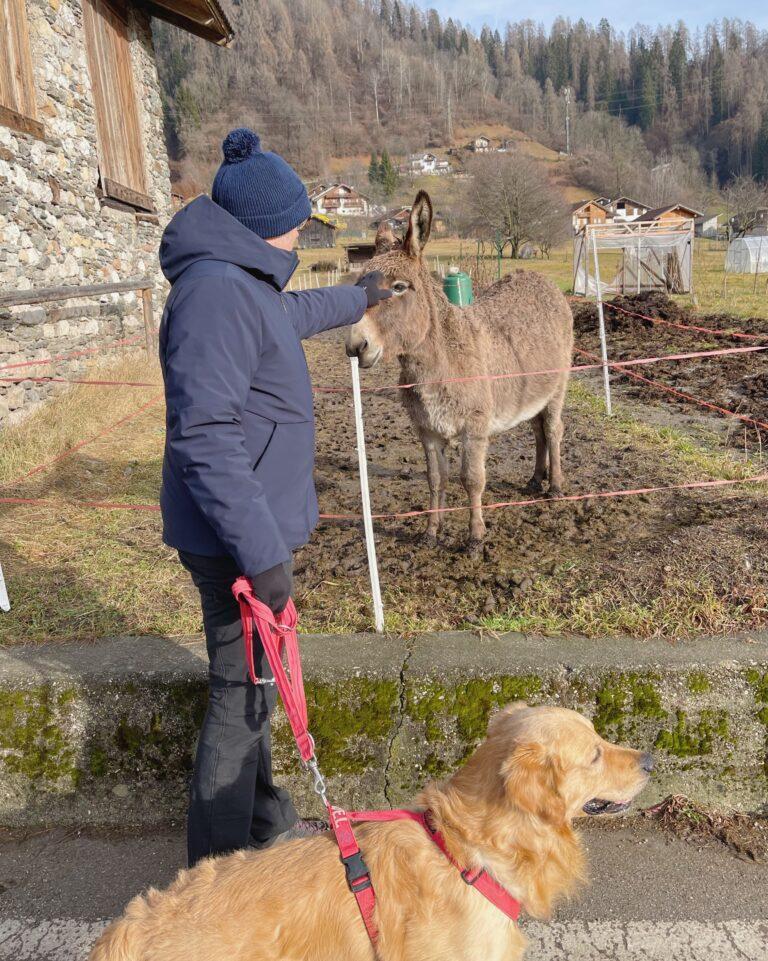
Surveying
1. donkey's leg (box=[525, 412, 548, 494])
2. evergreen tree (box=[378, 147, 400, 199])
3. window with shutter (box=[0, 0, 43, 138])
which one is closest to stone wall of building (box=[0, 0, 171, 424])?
window with shutter (box=[0, 0, 43, 138])

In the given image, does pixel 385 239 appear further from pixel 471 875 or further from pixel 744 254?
pixel 744 254

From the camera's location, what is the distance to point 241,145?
222cm

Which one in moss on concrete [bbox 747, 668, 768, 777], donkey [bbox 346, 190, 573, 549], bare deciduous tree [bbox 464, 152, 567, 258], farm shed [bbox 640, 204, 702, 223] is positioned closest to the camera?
moss on concrete [bbox 747, 668, 768, 777]

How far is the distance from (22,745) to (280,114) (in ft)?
419

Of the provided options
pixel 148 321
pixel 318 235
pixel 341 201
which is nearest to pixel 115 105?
pixel 148 321

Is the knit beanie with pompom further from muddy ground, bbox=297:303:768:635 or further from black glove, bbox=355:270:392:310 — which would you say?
muddy ground, bbox=297:303:768:635

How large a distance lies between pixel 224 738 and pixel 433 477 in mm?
3162

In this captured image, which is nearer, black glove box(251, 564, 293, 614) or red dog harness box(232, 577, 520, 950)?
red dog harness box(232, 577, 520, 950)

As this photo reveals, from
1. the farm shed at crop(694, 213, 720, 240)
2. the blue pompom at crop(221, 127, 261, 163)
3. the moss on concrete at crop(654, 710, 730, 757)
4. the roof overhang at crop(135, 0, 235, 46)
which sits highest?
the farm shed at crop(694, 213, 720, 240)

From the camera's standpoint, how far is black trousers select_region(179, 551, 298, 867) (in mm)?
2344

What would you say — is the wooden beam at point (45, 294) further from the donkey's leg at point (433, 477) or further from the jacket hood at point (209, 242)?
the jacket hood at point (209, 242)

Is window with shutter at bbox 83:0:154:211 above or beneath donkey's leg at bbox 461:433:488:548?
above

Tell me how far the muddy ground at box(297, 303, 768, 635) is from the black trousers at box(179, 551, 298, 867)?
51.6 inches

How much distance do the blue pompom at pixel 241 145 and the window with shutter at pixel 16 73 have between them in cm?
779
